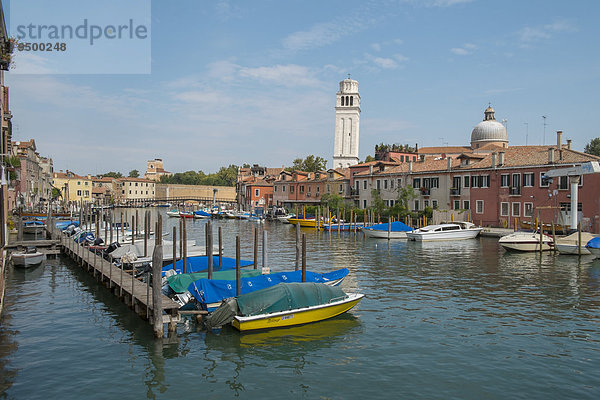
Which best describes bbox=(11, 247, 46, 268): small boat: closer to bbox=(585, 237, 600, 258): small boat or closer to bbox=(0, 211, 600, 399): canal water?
bbox=(0, 211, 600, 399): canal water

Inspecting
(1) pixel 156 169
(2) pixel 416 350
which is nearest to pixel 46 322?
(2) pixel 416 350

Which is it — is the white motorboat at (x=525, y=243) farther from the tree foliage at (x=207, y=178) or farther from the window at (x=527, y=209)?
the tree foliage at (x=207, y=178)

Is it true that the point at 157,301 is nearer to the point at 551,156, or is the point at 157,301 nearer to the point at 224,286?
the point at 224,286

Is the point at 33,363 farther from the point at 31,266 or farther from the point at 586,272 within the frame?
the point at 586,272

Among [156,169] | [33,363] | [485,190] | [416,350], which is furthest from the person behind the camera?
[156,169]

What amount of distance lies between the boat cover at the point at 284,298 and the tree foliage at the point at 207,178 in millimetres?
136708

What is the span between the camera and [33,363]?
511 inches

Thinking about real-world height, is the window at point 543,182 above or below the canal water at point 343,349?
above

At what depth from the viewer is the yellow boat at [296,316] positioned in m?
15.3

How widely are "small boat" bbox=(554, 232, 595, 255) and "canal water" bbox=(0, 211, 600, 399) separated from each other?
414 inches

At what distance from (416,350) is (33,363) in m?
10.5

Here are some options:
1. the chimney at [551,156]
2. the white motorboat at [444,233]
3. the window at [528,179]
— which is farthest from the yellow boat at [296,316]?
the window at [528,179]

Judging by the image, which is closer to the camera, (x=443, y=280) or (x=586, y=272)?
(x=443, y=280)

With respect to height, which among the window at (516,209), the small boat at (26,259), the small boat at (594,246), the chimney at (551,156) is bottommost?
the small boat at (26,259)
